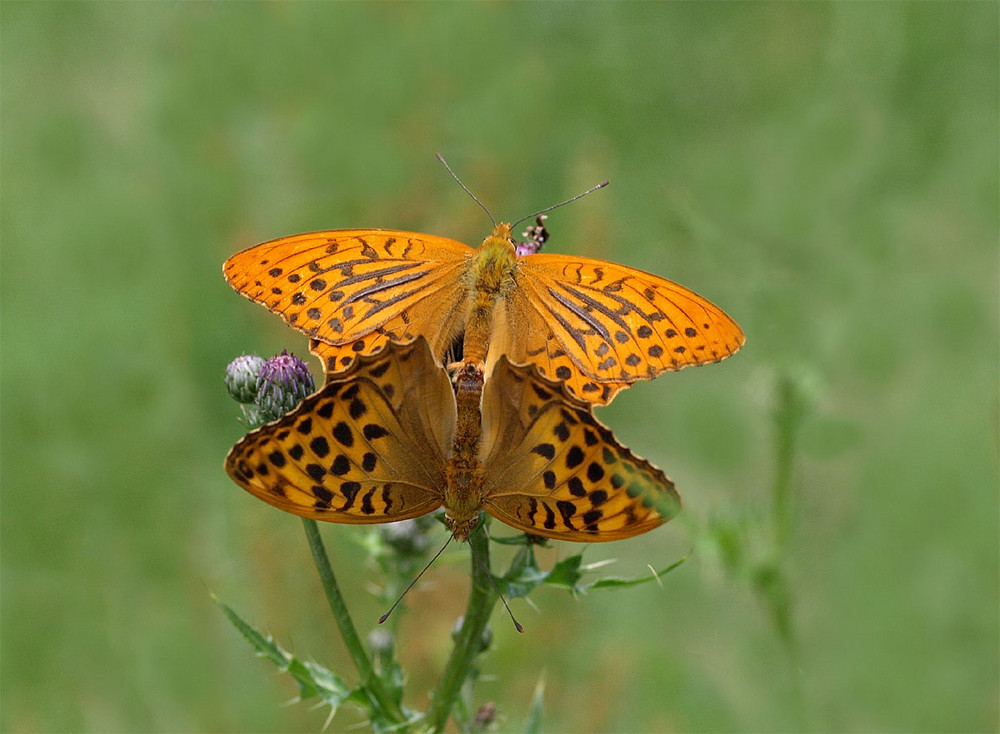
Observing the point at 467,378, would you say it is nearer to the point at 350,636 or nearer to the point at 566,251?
the point at 350,636

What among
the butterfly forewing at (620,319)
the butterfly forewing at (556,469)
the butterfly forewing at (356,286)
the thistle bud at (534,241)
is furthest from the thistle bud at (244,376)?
the thistle bud at (534,241)

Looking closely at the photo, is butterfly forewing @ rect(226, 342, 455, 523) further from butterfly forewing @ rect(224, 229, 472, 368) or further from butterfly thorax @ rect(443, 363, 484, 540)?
butterfly forewing @ rect(224, 229, 472, 368)

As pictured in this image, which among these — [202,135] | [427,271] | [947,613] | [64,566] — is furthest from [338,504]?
[202,135]

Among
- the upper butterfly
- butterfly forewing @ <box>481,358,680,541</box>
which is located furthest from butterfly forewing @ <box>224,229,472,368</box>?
butterfly forewing @ <box>481,358,680,541</box>

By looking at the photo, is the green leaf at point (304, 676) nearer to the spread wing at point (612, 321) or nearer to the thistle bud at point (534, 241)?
the spread wing at point (612, 321)

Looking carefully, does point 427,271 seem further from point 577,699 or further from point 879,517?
point 879,517

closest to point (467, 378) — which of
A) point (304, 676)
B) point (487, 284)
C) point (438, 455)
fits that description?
point (438, 455)
